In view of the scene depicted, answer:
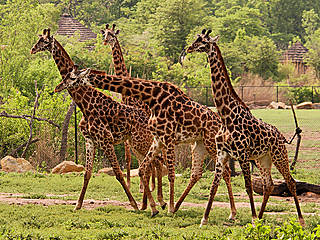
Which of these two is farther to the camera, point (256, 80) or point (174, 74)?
point (256, 80)

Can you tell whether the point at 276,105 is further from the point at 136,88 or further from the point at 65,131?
the point at 136,88

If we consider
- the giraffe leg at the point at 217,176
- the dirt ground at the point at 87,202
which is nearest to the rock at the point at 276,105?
the dirt ground at the point at 87,202

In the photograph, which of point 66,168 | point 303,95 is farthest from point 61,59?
point 303,95

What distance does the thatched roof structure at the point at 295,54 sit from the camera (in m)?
55.3

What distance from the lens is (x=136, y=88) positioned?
961cm

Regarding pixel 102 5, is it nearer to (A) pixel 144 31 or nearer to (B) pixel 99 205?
(A) pixel 144 31

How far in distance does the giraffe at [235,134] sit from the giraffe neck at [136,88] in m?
0.96

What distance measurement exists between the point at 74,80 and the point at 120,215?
2.37 meters

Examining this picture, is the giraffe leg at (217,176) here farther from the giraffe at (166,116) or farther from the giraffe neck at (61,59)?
the giraffe neck at (61,59)

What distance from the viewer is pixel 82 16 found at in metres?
64.2

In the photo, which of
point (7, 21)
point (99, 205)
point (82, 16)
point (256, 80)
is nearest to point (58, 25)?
point (82, 16)

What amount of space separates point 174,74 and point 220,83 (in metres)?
26.5

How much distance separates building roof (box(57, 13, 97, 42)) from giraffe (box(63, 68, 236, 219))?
3802cm

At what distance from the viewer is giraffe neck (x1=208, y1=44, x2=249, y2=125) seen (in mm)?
8930
